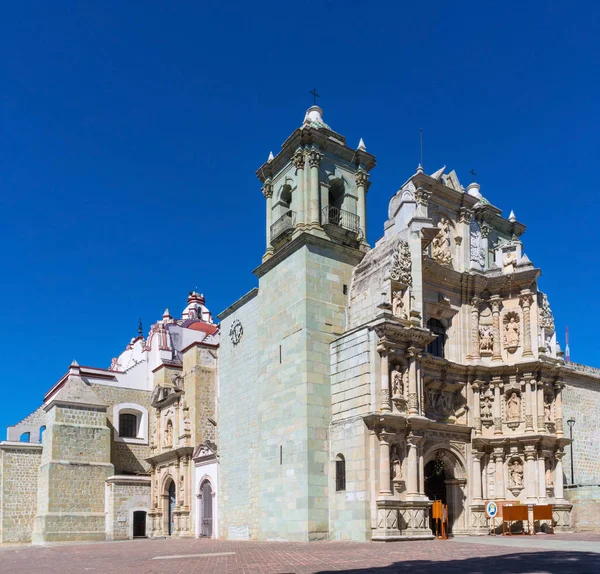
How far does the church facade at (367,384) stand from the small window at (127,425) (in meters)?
4.98

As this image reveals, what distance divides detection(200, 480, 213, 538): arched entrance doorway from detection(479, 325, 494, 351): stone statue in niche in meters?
12.7

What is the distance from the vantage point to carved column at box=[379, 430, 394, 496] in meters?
20.2

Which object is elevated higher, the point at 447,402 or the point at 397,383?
the point at 397,383

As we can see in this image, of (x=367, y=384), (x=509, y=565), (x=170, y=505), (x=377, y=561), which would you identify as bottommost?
(x=170, y=505)

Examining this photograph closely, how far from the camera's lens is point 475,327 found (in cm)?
2641

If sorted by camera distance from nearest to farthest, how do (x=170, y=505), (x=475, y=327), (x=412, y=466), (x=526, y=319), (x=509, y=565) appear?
1. (x=509, y=565)
2. (x=412, y=466)
3. (x=526, y=319)
4. (x=475, y=327)
5. (x=170, y=505)

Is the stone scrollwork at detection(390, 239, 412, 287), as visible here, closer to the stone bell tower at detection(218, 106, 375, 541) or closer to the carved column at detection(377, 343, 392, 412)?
the stone bell tower at detection(218, 106, 375, 541)

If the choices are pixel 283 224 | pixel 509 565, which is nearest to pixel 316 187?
pixel 283 224

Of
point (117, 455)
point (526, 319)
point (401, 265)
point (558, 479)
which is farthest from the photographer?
point (117, 455)

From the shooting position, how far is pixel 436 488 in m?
25.3

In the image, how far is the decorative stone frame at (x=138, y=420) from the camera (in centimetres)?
3716

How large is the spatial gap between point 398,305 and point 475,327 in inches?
212

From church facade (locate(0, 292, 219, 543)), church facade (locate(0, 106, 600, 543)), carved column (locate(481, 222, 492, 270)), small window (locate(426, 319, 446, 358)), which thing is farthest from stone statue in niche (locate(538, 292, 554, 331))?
church facade (locate(0, 292, 219, 543))

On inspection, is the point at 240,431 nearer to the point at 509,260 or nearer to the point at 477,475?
the point at 477,475
